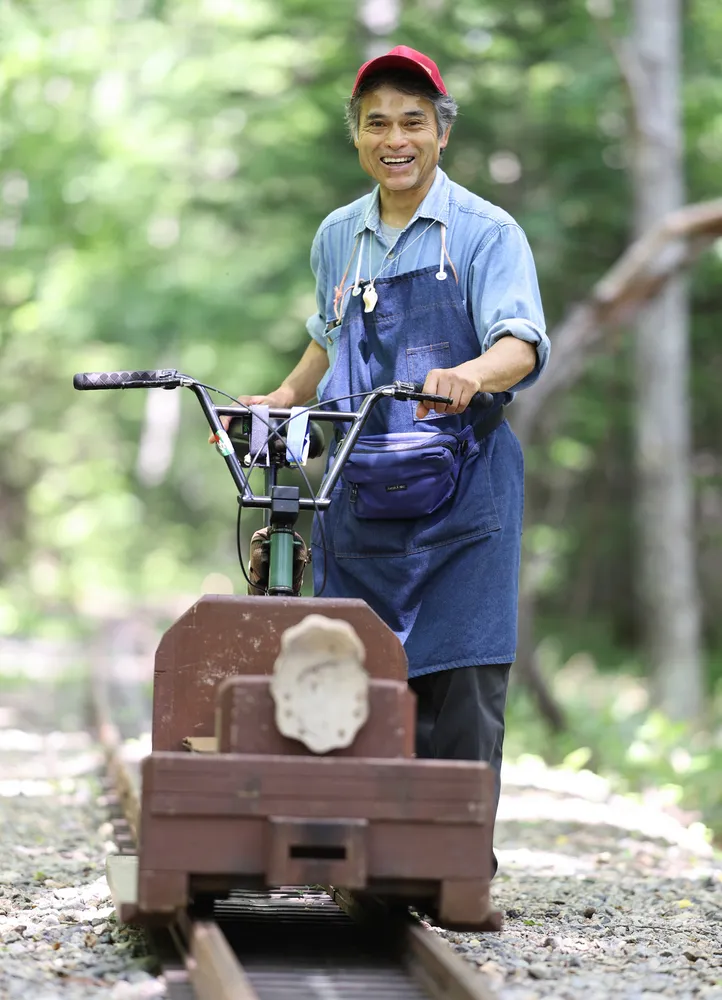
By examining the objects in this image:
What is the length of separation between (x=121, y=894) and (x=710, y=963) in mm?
1620

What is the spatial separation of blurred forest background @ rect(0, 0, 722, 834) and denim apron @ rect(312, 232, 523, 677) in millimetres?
4507

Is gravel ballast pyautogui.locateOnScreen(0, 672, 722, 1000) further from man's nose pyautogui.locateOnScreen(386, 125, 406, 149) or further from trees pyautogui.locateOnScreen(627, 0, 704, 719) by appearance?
trees pyautogui.locateOnScreen(627, 0, 704, 719)

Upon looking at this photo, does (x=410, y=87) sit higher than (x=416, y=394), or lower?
higher

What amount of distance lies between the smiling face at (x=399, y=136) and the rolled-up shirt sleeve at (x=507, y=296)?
0.32 metres

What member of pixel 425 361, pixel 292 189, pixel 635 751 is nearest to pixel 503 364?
pixel 425 361

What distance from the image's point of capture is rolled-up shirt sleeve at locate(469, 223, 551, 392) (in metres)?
4.39

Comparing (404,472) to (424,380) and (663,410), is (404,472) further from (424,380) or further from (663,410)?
(663,410)

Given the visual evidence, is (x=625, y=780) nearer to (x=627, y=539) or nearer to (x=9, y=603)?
(x=627, y=539)

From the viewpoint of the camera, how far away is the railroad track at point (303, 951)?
334cm

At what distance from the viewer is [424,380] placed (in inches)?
180

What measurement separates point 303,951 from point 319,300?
221 centimetres

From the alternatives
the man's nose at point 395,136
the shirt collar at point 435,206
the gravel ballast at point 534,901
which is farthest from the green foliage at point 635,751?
the man's nose at point 395,136

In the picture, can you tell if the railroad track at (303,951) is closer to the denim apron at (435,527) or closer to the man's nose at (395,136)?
the denim apron at (435,527)

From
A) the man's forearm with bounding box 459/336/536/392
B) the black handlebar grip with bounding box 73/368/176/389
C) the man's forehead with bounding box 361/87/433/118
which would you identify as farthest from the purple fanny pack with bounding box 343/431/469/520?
the man's forehead with bounding box 361/87/433/118
